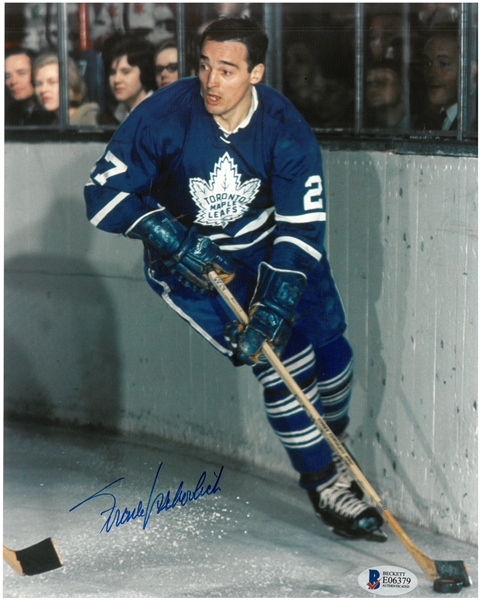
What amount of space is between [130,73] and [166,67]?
0.46 feet

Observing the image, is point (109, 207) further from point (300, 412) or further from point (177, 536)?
point (177, 536)

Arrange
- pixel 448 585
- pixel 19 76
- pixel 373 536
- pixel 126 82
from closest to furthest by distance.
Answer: pixel 448 585 < pixel 373 536 < pixel 19 76 < pixel 126 82

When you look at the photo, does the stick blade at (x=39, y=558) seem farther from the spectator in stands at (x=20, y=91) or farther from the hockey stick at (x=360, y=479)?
the spectator in stands at (x=20, y=91)

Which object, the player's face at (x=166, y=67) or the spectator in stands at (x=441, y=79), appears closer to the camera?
the spectator in stands at (x=441, y=79)

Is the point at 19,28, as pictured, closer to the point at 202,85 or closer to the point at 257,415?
the point at 202,85

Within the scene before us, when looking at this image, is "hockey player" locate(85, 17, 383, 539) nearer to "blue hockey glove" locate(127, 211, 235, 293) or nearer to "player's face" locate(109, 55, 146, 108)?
"blue hockey glove" locate(127, 211, 235, 293)

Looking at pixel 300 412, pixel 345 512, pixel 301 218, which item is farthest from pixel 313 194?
pixel 345 512

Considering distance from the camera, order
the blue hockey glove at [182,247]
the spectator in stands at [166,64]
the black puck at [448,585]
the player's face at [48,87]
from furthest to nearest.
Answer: the player's face at [48,87], the spectator in stands at [166,64], the blue hockey glove at [182,247], the black puck at [448,585]

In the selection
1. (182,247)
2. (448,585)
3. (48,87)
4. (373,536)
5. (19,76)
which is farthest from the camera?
(48,87)

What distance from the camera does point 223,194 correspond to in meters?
2.81

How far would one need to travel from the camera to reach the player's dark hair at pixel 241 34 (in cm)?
271

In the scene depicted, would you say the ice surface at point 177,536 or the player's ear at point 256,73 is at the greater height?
the player's ear at point 256,73

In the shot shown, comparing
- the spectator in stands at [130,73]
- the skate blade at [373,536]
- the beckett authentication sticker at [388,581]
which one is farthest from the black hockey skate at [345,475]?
the spectator in stands at [130,73]

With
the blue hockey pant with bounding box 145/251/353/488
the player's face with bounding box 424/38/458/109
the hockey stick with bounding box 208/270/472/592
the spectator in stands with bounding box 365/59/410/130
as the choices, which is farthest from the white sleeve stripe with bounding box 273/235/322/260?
the player's face with bounding box 424/38/458/109
